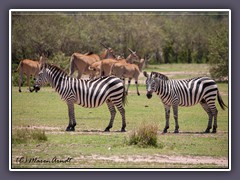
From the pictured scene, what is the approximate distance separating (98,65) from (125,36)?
2.88m

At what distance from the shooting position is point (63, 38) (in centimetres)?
2094

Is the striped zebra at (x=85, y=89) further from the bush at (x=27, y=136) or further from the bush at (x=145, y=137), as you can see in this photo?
the bush at (x=145, y=137)

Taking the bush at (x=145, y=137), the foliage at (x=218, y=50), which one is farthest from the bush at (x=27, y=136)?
the foliage at (x=218, y=50)

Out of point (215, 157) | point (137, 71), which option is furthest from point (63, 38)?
point (215, 157)

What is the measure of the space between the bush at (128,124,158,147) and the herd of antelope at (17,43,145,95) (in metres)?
5.16

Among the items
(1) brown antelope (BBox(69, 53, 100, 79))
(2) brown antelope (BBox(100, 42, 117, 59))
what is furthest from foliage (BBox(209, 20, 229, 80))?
(1) brown antelope (BBox(69, 53, 100, 79))

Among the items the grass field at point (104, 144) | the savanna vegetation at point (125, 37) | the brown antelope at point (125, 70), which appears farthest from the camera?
the brown antelope at point (125, 70)

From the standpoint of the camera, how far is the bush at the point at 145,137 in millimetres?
15188

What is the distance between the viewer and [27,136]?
15469 millimetres

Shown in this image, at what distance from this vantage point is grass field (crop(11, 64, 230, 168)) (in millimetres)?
14453

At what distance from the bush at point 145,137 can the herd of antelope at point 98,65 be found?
5163mm

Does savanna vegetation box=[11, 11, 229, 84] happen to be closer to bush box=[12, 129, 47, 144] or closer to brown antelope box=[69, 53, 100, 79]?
brown antelope box=[69, 53, 100, 79]
